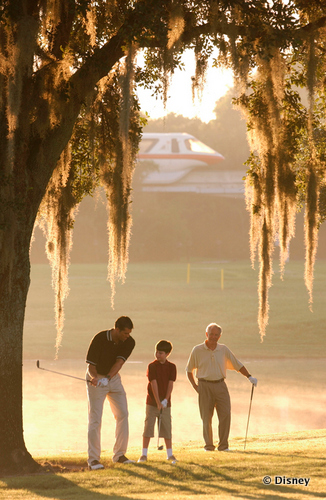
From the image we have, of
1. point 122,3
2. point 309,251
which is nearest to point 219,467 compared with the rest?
point 309,251

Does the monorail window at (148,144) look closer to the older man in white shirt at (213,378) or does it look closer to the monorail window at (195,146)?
the monorail window at (195,146)

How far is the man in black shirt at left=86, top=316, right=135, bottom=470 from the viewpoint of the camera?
7.75m

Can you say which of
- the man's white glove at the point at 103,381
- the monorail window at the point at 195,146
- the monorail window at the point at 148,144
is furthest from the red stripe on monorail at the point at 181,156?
the man's white glove at the point at 103,381

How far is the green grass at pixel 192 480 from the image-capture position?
6184 millimetres

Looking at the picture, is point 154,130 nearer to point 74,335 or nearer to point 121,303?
point 121,303

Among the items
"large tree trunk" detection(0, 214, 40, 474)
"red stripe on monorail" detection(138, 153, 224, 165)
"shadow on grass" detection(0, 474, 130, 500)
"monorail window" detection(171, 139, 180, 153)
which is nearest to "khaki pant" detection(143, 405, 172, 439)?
"shadow on grass" detection(0, 474, 130, 500)

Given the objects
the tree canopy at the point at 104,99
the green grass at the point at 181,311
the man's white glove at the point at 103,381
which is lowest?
the green grass at the point at 181,311

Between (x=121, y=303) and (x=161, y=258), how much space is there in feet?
95.6

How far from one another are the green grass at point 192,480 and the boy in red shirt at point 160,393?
31 centimetres

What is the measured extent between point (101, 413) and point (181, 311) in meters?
28.6

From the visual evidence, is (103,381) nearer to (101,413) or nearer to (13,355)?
(101,413)

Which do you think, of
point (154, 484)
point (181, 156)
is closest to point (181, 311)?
point (154, 484)

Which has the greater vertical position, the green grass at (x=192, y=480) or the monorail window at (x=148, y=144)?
the monorail window at (x=148, y=144)

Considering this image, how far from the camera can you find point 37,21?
783 centimetres
